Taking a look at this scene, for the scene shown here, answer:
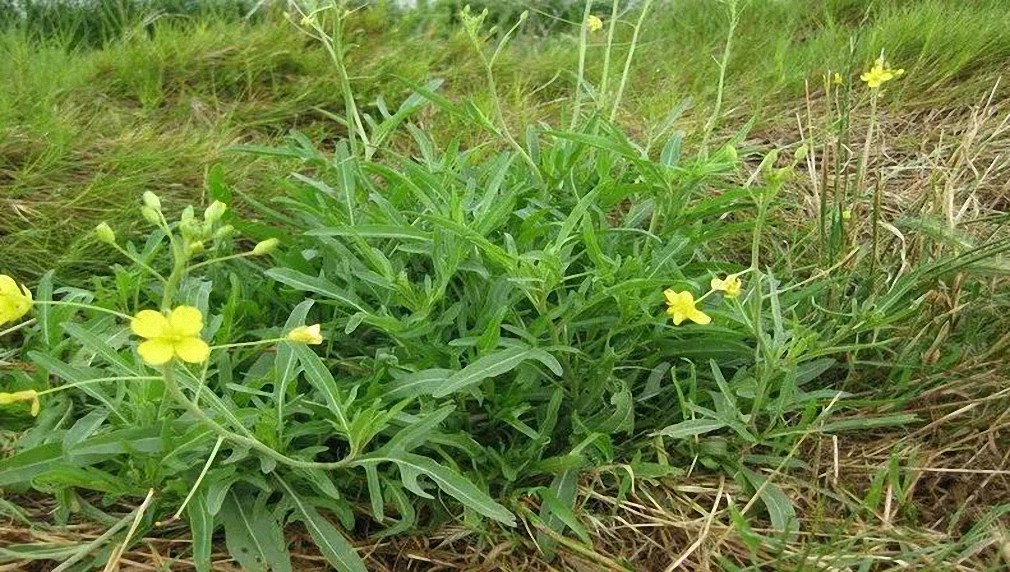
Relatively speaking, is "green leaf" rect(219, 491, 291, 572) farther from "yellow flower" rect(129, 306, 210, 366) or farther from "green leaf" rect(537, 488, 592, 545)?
"yellow flower" rect(129, 306, 210, 366)

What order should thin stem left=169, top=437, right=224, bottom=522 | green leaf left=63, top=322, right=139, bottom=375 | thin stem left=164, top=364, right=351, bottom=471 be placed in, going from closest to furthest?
thin stem left=164, top=364, right=351, bottom=471, thin stem left=169, top=437, right=224, bottom=522, green leaf left=63, top=322, right=139, bottom=375

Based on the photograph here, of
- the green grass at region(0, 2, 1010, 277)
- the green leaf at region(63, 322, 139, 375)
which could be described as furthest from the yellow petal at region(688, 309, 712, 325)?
the green grass at region(0, 2, 1010, 277)

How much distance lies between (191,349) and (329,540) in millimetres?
552

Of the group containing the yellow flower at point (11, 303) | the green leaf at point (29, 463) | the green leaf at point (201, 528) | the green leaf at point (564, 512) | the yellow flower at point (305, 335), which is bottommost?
the green leaf at point (564, 512)

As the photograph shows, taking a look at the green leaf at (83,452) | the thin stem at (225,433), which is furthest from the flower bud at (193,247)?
the green leaf at (83,452)

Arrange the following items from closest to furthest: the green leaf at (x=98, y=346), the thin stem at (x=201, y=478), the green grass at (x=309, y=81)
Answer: the thin stem at (x=201, y=478)
the green leaf at (x=98, y=346)
the green grass at (x=309, y=81)

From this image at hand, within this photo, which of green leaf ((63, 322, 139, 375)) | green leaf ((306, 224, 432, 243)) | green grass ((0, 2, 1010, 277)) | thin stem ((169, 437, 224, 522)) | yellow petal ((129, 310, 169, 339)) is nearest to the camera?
yellow petal ((129, 310, 169, 339))

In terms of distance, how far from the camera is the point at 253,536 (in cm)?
157

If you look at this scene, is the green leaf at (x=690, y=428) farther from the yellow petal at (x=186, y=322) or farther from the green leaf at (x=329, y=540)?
the yellow petal at (x=186, y=322)

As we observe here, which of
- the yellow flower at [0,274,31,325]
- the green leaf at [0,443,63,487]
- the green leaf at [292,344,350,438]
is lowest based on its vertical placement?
the green leaf at [0,443,63,487]

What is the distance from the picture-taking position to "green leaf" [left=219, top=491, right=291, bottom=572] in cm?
155

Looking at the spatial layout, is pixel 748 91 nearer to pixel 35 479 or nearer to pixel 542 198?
pixel 542 198

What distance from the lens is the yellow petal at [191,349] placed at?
1.13 m

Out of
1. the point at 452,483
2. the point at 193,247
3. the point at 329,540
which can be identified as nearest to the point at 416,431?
the point at 452,483
